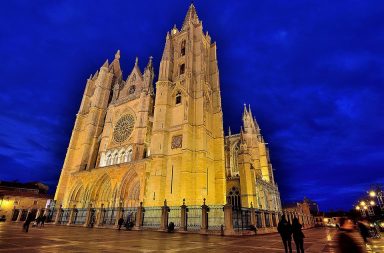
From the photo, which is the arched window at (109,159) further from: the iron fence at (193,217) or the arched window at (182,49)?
the arched window at (182,49)

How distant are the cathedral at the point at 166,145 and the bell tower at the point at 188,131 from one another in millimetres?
87

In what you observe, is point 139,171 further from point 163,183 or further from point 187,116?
point 187,116

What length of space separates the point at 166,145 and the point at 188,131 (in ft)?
9.56

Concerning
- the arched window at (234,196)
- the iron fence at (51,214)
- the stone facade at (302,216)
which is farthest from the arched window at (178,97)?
the iron fence at (51,214)

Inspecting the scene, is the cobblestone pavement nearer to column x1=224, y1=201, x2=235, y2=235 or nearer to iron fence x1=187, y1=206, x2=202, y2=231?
column x1=224, y1=201, x2=235, y2=235

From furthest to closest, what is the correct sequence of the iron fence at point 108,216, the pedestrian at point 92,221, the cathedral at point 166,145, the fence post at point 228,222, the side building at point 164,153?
the cathedral at point 166,145 → the side building at point 164,153 → the pedestrian at point 92,221 → the iron fence at point 108,216 → the fence post at point 228,222

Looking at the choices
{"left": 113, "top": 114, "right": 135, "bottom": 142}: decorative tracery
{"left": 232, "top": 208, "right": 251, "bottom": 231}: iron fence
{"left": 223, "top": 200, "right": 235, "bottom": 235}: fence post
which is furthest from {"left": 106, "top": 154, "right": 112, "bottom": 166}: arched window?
{"left": 223, "top": 200, "right": 235, "bottom": 235}: fence post

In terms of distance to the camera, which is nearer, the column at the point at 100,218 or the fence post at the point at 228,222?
the fence post at the point at 228,222

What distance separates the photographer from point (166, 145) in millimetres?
22125

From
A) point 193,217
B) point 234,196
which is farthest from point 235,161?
point 193,217

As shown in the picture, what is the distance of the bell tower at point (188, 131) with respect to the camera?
1964 centimetres

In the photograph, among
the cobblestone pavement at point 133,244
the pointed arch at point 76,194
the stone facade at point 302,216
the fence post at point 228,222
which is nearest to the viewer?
the cobblestone pavement at point 133,244

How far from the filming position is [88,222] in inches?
715

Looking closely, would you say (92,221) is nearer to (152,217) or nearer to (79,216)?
(79,216)
